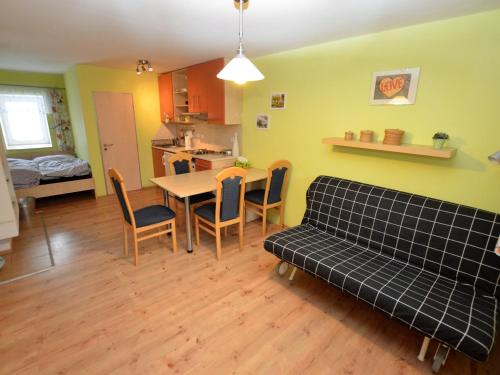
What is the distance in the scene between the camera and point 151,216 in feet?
8.73

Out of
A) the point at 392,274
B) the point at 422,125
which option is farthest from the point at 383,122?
the point at 392,274

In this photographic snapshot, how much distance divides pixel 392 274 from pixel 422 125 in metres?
1.27

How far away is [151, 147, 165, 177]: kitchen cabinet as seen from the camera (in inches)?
198

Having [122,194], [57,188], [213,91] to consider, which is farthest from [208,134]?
[57,188]

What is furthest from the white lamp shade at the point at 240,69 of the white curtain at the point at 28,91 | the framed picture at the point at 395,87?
the white curtain at the point at 28,91

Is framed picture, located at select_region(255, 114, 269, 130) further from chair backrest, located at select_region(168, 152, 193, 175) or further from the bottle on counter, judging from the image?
chair backrest, located at select_region(168, 152, 193, 175)

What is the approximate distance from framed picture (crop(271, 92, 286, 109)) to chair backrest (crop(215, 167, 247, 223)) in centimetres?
120

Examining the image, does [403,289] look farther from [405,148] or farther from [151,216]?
[151,216]

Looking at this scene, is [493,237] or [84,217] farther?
[84,217]

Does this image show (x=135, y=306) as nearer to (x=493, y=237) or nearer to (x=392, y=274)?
(x=392, y=274)

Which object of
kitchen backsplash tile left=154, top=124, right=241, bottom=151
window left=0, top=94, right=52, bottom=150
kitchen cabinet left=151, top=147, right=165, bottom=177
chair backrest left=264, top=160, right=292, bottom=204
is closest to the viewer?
chair backrest left=264, top=160, right=292, bottom=204

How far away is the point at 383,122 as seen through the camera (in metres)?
2.38

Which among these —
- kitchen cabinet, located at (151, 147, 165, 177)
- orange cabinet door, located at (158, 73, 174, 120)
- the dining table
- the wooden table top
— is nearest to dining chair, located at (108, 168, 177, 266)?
the dining table

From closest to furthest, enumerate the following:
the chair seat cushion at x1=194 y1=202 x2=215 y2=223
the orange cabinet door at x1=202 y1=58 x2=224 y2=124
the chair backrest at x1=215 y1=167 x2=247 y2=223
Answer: the chair backrest at x1=215 y1=167 x2=247 y2=223 < the chair seat cushion at x1=194 y1=202 x2=215 y2=223 < the orange cabinet door at x1=202 y1=58 x2=224 y2=124
